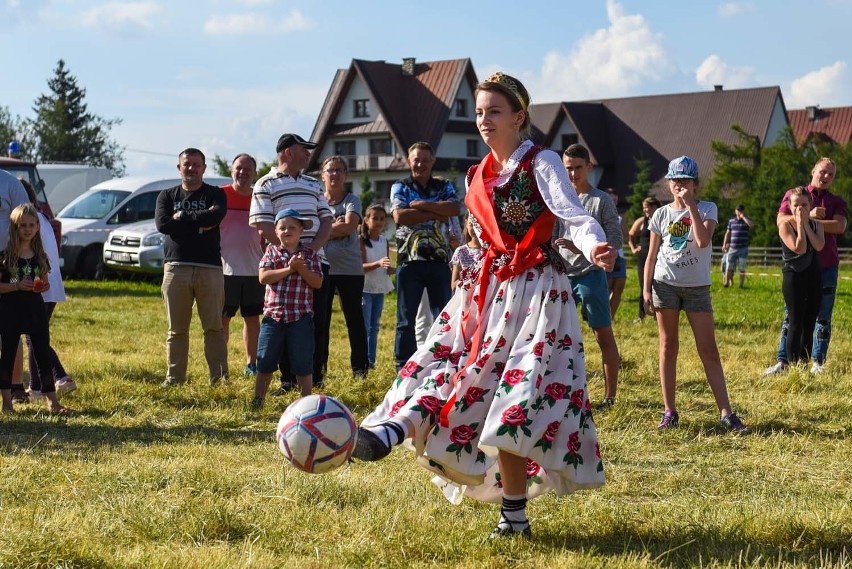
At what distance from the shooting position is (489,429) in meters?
4.76

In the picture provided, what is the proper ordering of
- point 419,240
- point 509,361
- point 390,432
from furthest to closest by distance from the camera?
point 419,240, point 509,361, point 390,432

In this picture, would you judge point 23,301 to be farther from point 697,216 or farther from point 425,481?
point 697,216

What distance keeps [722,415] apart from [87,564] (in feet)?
16.6

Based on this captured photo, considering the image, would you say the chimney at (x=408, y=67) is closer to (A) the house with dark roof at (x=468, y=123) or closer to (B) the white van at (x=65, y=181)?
(A) the house with dark roof at (x=468, y=123)

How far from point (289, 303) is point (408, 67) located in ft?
185

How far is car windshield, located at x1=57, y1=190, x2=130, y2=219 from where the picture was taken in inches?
1015

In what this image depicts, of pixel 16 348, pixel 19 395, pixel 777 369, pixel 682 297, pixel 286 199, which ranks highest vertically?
pixel 286 199

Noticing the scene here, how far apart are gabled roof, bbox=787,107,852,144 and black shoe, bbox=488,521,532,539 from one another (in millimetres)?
78568

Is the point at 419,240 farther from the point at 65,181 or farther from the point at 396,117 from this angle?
the point at 396,117

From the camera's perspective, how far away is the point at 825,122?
265 feet

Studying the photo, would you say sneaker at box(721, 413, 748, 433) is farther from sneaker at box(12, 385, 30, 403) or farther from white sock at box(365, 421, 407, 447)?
sneaker at box(12, 385, 30, 403)

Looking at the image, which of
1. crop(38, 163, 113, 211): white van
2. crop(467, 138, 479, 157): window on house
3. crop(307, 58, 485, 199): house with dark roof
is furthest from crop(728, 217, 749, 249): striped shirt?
crop(467, 138, 479, 157): window on house

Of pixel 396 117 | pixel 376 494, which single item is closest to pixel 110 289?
pixel 376 494

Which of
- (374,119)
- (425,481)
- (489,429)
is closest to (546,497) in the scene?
(425,481)
